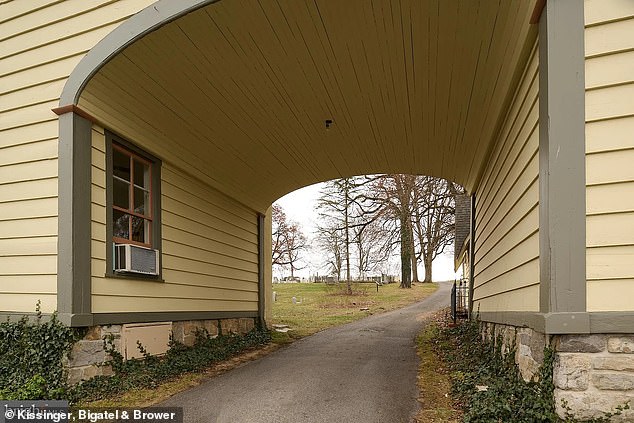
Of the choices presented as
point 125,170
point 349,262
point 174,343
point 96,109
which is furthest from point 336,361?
point 349,262

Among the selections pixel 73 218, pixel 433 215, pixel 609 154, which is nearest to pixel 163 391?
pixel 73 218

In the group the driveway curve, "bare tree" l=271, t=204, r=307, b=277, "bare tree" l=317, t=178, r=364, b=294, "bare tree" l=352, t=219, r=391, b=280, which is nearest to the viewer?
the driveway curve

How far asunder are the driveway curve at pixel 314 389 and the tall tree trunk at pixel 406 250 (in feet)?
55.6

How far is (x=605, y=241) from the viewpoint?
11.3ft

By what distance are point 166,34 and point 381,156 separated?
221 inches

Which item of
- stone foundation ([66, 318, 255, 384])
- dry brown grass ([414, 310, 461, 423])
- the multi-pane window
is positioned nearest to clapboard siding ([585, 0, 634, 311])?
dry brown grass ([414, 310, 461, 423])

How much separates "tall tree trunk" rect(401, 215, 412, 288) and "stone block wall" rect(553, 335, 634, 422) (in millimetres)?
22894

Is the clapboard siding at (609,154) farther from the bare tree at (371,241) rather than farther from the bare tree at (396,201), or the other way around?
the bare tree at (371,241)

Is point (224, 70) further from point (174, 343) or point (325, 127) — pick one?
point (174, 343)

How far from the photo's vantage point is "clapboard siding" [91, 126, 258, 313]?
6.03 metres

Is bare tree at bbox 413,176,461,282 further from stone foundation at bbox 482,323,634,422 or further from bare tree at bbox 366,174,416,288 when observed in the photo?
stone foundation at bbox 482,323,634,422

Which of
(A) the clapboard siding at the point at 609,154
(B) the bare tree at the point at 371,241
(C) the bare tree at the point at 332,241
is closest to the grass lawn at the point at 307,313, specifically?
(C) the bare tree at the point at 332,241

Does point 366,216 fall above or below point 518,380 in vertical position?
above

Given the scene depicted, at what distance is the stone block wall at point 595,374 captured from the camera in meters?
3.30
